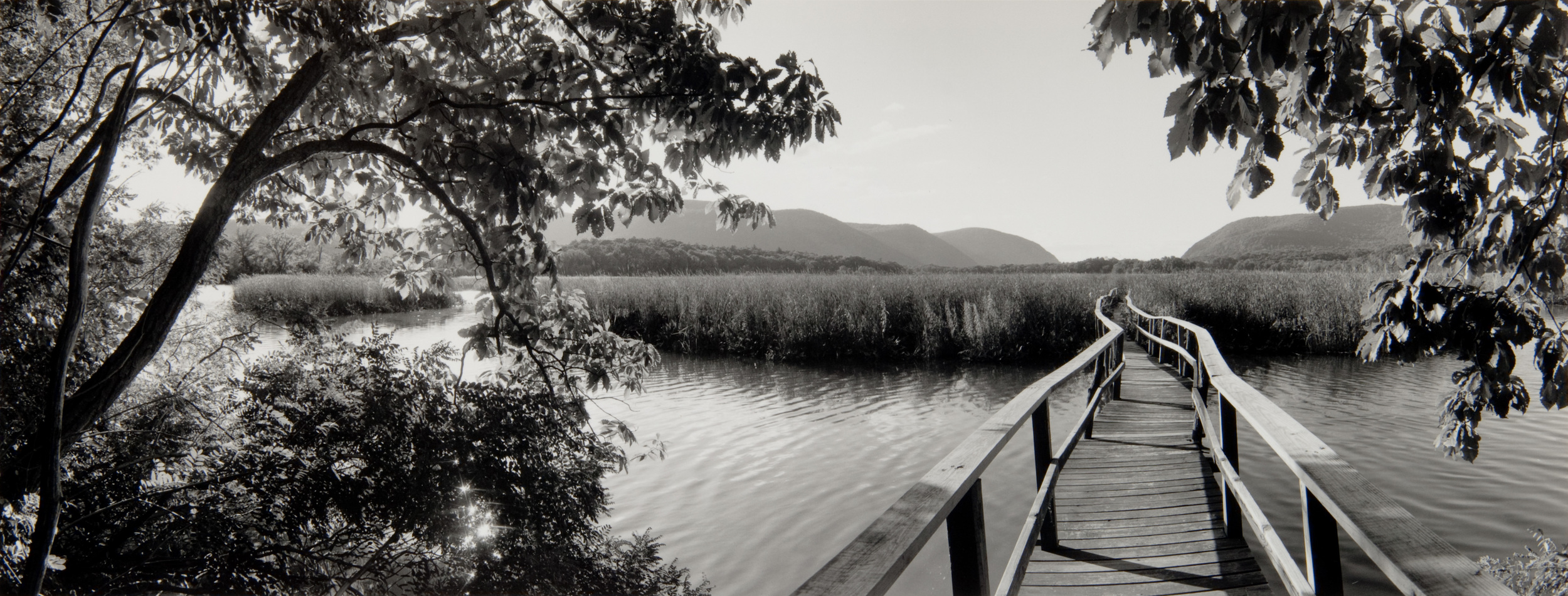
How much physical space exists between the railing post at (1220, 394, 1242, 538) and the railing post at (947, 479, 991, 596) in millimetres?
2808

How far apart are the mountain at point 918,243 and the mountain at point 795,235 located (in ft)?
14.4

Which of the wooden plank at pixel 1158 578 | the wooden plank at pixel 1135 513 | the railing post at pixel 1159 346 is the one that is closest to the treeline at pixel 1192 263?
the railing post at pixel 1159 346

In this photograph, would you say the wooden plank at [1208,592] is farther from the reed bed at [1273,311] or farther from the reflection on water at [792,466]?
the reed bed at [1273,311]

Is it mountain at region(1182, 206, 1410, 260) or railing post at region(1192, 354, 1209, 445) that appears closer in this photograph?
railing post at region(1192, 354, 1209, 445)

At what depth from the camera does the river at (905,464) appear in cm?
582

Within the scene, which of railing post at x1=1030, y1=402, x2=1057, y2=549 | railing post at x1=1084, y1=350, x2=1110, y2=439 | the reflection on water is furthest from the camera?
railing post at x1=1084, y1=350, x2=1110, y2=439

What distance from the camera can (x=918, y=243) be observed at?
168 m

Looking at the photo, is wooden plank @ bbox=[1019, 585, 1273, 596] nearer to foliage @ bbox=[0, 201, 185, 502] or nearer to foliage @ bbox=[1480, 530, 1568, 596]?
foliage @ bbox=[1480, 530, 1568, 596]

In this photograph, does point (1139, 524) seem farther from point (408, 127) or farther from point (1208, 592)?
point (408, 127)

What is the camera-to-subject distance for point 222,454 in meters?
4.48

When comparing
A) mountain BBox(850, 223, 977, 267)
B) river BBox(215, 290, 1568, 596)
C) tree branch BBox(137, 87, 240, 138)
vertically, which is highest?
mountain BBox(850, 223, 977, 267)

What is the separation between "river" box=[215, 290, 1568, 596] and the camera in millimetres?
5824

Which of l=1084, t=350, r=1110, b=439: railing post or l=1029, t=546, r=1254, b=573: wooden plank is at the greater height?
l=1084, t=350, r=1110, b=439: railing post

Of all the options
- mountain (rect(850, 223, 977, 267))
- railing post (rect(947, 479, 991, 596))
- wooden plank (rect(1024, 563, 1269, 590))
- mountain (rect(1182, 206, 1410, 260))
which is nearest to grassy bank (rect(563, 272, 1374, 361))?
wooden plank (rect(1024, 563, 1269, 590))
